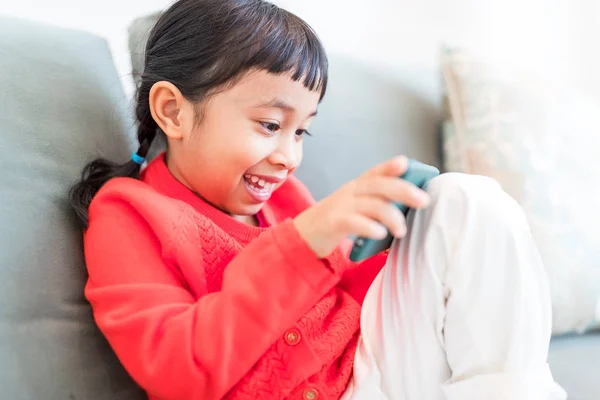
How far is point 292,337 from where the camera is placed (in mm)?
625

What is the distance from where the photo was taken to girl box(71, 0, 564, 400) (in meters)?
0.55

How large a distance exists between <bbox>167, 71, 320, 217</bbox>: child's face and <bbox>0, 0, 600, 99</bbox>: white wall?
0.45 metres

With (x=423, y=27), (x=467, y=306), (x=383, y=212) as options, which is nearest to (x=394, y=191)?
(x=383, y=212)

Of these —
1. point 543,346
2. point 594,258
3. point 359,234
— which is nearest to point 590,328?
point 594,258

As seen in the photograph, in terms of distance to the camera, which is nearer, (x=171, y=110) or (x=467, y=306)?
(x=467, y=306)

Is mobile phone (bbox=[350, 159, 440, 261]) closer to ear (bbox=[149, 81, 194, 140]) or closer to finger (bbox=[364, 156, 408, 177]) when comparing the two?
finger (bbox=[364, 156, 408, 177])

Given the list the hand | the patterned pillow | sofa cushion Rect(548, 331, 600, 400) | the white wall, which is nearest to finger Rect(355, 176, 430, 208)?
the hand

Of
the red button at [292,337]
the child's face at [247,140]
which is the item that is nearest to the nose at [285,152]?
the child's face at [247,140]

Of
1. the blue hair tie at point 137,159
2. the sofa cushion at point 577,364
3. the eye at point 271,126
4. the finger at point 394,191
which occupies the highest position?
the finger at point 394,191

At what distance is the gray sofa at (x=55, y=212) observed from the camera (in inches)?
23.6

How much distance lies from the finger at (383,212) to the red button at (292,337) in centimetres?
17

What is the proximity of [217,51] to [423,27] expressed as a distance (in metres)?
0.93

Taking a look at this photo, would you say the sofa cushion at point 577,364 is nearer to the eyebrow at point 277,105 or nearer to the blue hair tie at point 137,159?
the eyebrow at point 277,105

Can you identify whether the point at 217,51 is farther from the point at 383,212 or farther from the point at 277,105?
the point at 383,212
